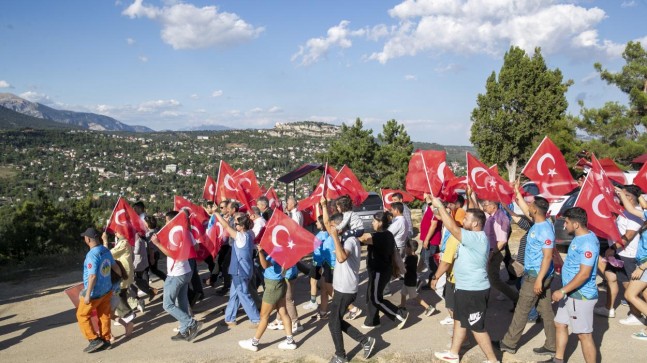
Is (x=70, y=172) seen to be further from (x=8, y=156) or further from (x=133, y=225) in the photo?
(x=133, y=225)

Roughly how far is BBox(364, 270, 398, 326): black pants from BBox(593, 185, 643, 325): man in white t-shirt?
3.04 metres

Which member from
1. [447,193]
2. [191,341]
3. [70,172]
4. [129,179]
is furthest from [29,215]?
[70,172]

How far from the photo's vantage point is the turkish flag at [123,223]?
695 centimetres

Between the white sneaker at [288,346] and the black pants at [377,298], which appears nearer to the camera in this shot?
the white sneaker at [288,346]

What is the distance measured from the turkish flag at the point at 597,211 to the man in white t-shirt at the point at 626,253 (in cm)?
32

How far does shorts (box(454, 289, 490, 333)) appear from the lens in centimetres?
474

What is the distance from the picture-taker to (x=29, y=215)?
84.7 ft

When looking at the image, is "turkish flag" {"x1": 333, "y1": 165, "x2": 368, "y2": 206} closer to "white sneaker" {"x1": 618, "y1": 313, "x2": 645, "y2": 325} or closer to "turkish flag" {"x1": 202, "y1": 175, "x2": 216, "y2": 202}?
"turkish flag" {"x1": 202, "y1": 175, "x2": 216, "y2": 202}

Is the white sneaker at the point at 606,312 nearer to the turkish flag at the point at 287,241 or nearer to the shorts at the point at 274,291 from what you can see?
the turkish flag at the point at 287,241

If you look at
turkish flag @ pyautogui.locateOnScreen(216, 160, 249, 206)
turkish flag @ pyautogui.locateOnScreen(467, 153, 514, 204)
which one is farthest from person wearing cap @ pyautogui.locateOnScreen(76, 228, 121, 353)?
turkish flag @ pyautogui.locateOnScreen(467, 153, 514, 204)

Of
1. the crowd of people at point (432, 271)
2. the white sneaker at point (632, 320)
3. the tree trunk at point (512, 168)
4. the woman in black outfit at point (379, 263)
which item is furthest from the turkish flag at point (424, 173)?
the tree trunk at point (512, 168)

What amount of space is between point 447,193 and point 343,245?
2.55m

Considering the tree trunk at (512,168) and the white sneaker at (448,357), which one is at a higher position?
the tree trunk at (512,168)

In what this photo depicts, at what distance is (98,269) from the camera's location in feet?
18.8
